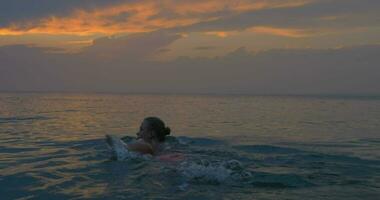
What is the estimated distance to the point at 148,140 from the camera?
13.1 metres

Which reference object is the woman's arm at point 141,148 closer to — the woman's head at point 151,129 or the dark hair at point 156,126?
the woman's head at point 151,129

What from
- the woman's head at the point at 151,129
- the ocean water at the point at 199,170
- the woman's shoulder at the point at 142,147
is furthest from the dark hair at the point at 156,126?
the ocean water at the point at 199,170

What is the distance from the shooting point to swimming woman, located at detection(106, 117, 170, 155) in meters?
12.6

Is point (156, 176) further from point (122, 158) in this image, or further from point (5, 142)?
point (5, 142)

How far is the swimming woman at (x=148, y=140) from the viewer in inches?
496

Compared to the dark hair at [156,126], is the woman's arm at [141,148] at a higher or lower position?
lower

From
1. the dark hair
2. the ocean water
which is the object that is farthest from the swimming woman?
the ocean water

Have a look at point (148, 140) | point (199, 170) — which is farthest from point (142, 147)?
point (199, 170)

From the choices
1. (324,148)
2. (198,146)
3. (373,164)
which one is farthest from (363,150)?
(198,146)

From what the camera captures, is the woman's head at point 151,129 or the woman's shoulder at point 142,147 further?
the woman's head at point 151,129

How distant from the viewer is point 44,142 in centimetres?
1731

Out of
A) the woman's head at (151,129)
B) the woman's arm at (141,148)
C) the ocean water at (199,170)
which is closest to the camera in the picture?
the ocean water at (199,170)

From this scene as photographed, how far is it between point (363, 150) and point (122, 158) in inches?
326

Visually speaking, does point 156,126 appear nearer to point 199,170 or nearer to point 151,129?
point 151,129
